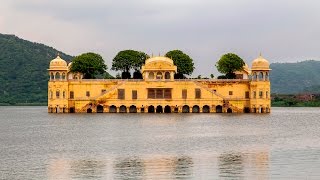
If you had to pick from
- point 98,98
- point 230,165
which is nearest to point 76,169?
point 230,165

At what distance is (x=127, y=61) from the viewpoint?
10262 centimetres

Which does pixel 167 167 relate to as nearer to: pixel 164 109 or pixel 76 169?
pixel 76 169

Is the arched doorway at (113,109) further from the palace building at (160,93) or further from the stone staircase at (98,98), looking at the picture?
the stone staircase at (98,98)

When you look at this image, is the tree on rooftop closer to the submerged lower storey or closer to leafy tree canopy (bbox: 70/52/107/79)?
leafy tree canopy (bbox: 70/52/107/79)

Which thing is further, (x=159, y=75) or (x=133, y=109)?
(x=133, y=109)

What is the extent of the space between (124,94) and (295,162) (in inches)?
2401

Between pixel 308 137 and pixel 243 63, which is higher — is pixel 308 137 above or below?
below

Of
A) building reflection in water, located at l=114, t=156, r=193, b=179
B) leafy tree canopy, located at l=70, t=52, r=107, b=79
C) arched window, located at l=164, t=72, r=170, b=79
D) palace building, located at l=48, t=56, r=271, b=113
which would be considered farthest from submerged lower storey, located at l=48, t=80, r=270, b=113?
building reflection in water, located at l=114, t=156, r=193, b=179

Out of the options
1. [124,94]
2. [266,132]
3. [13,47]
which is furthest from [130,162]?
[13,47]

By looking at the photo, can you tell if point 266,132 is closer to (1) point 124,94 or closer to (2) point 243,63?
(1) point 124,94

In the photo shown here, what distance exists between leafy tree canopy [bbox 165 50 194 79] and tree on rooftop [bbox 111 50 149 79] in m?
4.09

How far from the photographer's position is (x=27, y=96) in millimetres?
142375

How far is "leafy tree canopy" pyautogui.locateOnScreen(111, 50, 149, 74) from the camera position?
102 metres

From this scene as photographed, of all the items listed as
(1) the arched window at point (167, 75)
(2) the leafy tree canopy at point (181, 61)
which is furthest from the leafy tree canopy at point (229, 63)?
(1) the arched window at point (167, 75)
